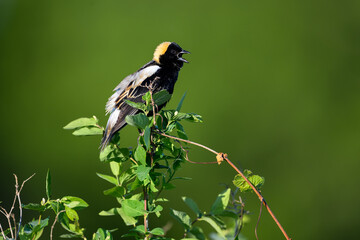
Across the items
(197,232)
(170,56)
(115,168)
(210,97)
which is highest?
(170,56)

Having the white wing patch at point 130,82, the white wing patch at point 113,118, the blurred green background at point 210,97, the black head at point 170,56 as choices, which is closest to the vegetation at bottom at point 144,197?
the white wing patch at point 113,118

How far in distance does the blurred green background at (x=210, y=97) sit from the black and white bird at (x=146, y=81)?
5.16 ft

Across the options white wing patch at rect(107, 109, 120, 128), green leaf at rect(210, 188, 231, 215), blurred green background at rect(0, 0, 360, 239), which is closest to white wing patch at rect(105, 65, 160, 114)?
white wing patch at rect(107, 109, 120, 128)

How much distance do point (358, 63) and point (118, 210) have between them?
5.88 metres

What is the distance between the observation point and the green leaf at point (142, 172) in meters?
1.41

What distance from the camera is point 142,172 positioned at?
56.7 inches

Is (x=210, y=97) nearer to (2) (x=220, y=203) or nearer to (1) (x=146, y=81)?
(1) (x=146, y=81)

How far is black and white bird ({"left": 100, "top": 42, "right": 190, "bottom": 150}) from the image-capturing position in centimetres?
282

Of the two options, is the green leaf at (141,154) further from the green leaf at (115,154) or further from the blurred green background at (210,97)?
the blurred green background at (210,97)

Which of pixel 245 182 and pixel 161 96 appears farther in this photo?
pixel 161 96

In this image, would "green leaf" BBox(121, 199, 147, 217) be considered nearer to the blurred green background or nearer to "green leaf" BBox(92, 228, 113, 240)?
"green leaf" BBox(92, 228, 113, 240)

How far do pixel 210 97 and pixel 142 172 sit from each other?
4029 millimetres

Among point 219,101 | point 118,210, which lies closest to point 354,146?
point 219,101

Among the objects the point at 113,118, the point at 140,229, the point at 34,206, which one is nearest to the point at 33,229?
the point at 34,206
